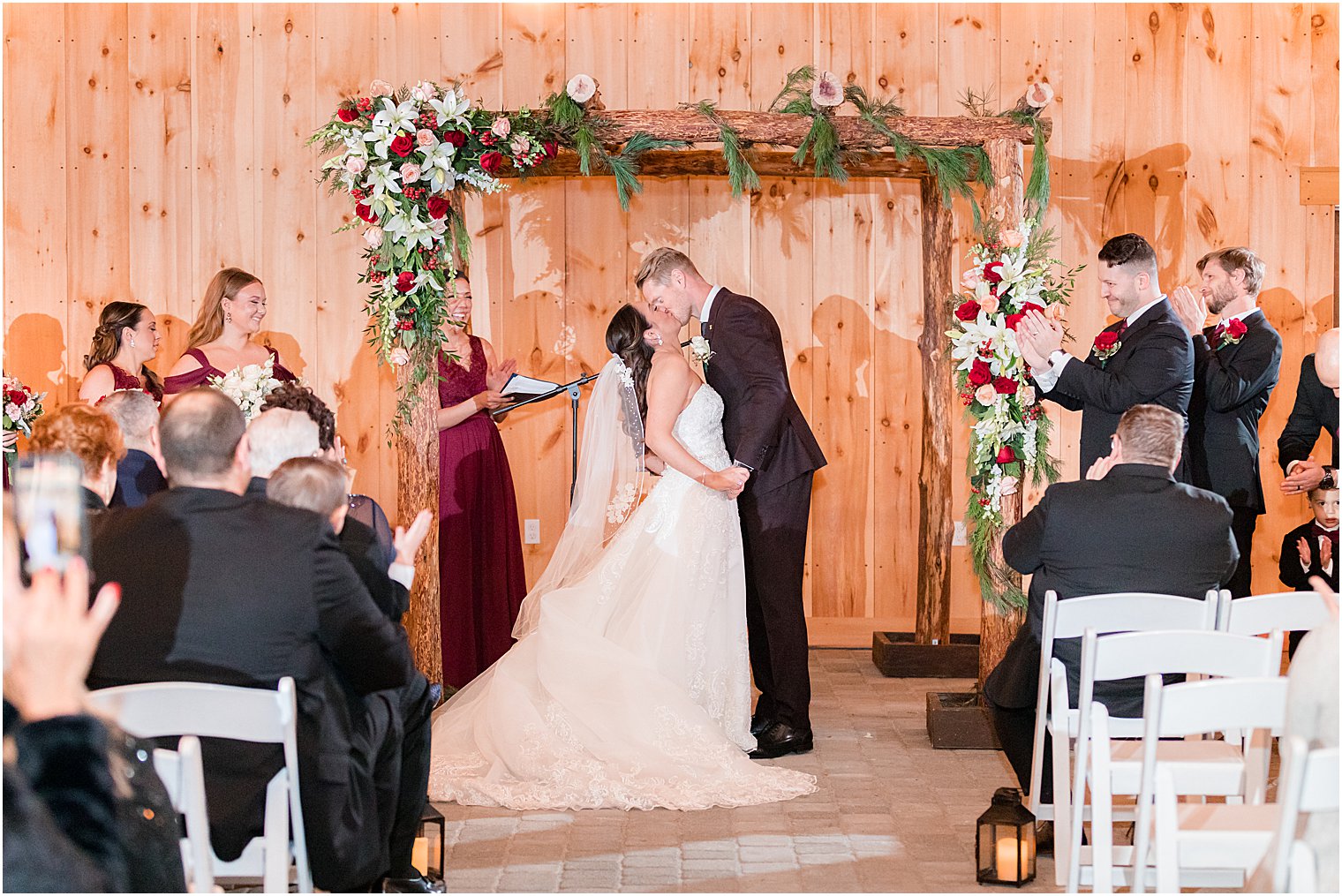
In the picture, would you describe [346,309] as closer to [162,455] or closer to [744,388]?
[744,388]

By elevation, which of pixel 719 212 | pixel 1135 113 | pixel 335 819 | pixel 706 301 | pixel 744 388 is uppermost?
pixel 1135 113

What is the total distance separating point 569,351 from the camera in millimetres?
6605

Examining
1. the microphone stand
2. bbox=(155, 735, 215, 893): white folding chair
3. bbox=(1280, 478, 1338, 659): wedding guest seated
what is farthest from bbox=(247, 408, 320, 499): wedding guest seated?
bbox=(1280, 478, 1338, 659): wedding guest seated

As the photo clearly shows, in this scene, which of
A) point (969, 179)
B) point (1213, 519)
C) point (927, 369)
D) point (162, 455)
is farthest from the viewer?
point (927, 369)

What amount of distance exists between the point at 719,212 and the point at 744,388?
2194 millimetres

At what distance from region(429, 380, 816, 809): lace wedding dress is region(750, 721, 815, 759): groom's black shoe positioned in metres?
0.11

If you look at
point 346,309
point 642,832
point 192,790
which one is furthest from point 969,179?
point 192,790

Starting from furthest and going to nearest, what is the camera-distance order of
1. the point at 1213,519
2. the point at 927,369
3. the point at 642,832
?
the point at 927,369, the point at 642,832, the point at 1213,519

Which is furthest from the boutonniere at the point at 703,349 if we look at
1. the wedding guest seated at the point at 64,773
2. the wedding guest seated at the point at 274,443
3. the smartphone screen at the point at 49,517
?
the wedding guest seated at the point at 64,773

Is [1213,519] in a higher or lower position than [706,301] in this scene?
lower

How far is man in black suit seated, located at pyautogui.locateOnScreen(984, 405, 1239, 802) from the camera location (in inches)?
129

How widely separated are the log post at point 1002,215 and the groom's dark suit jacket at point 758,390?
0.85 metres

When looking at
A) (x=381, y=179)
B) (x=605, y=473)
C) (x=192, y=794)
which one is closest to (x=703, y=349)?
(x=605, y=473)

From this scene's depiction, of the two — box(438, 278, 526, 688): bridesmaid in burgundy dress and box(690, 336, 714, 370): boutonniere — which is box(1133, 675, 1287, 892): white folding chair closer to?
box(690, 336, 714, 370): boutonniere
